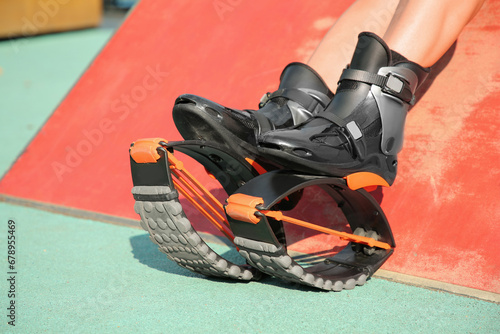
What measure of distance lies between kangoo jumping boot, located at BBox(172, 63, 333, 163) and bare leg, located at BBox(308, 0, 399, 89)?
93 mm

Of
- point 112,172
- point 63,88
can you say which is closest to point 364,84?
point 112,172

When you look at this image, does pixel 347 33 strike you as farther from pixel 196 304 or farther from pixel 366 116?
pixel 196 304

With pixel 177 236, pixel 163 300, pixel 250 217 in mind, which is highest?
pixel 250 217

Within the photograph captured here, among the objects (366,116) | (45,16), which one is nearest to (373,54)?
(366,116)

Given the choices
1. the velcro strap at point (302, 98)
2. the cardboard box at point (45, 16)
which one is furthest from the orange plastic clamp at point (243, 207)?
the cardboard box at point (45, 16)

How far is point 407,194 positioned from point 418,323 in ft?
1.51

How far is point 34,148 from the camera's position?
224 centimetres

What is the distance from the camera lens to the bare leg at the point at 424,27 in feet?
4.24

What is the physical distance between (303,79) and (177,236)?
22.4 inches

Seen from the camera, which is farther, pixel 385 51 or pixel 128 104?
pixel 128 104

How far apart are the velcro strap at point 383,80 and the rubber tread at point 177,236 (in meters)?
0.50

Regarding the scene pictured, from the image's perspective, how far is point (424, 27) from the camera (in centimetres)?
129

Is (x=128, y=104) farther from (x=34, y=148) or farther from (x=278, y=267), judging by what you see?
(x=278, y=267)

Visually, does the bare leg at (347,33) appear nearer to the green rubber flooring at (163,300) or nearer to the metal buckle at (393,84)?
the metal buckle at (393,84)
